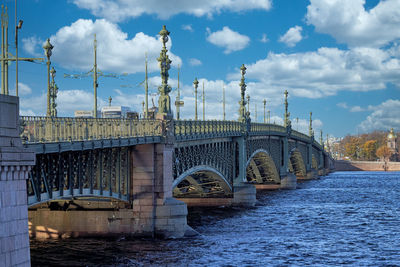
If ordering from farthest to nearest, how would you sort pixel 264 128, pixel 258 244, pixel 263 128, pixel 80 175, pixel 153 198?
1. pixel 264 128
2. pixel 263 128
3. pixel 258 244
4. pixel 153 198
5. pixel 80 175

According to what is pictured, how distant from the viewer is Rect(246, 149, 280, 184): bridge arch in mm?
81312

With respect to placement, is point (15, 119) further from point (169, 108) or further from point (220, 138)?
point (220, 138)

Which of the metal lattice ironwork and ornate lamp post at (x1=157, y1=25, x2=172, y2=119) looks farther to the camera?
ornate lamp post at (x1=157, y1=25, x2=172, y2=119)

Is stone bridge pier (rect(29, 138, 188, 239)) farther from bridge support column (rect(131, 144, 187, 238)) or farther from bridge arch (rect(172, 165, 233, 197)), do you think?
bridge arch (rect(172, 165, 233, 197))

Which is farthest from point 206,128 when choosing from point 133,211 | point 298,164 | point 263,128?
point 298,164

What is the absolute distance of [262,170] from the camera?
89.0 m

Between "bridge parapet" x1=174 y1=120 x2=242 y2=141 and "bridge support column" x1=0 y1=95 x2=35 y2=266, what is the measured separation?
71.3 feet

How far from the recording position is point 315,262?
31.6 meters

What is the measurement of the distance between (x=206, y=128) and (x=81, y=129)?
75.0 ft

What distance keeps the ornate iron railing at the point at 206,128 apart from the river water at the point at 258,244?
269 inches

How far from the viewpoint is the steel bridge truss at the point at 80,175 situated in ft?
82.9

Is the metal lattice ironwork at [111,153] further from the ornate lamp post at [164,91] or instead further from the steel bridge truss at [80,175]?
the ornate lamp post at [164,91]

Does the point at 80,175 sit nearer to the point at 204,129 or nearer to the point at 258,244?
the point at 258,244

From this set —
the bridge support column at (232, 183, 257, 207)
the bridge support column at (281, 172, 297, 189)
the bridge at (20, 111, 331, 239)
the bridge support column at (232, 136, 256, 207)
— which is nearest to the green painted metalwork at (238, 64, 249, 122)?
the bridge support column at (232, 136, 256, 207)
